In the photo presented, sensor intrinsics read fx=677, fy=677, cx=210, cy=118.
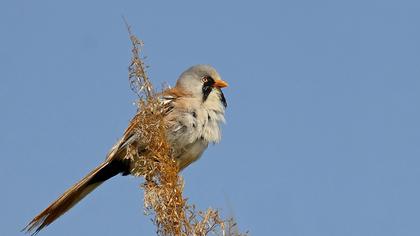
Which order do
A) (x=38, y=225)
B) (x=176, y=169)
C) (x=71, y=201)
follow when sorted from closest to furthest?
(x=176, y=169) < (x=38, y=225) < (x=71, y=201)

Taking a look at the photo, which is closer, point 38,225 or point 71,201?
point 38,225

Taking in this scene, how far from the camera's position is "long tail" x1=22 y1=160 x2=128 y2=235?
16.5 feet

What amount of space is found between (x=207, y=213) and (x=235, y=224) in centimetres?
37

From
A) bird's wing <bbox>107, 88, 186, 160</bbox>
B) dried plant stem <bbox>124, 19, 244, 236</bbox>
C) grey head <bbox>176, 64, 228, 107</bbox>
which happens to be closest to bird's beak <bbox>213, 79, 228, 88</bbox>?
grey head <bbox>176, 64, 228, 107</bbox>

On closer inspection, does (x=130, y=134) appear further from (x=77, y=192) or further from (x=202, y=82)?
(x=202, y=82)

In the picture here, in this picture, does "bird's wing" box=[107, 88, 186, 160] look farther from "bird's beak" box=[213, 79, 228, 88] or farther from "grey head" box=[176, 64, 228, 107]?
"bird's beak" box=[213, 79, 228, 88]

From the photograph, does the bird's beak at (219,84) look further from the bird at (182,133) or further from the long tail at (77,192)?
the long tail at (77,192)

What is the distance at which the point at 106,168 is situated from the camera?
21.1 feet

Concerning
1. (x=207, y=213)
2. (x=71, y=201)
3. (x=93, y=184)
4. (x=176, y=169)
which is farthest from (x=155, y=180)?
(x=93, y=184)

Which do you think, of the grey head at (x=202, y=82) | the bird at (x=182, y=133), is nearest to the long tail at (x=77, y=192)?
the bird at (x=182, y=133)

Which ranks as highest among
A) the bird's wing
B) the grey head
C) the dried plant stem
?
the grey head

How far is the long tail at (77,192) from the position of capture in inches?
197

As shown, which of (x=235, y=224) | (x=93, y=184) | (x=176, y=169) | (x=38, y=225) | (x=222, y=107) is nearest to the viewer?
(x=235, y=224)

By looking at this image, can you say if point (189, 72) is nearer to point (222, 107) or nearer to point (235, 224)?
point (222, 107)
